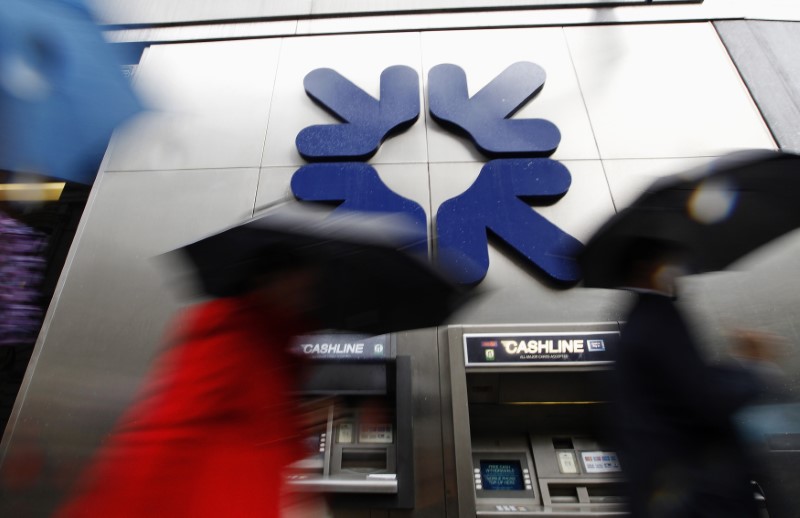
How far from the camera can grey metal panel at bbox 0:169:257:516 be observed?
3.02 meters

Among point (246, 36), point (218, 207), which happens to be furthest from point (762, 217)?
point (246, 36)

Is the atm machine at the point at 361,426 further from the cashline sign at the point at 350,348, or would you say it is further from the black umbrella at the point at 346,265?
the black umbrella at the point at 346,265

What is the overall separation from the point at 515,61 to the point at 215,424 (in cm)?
443

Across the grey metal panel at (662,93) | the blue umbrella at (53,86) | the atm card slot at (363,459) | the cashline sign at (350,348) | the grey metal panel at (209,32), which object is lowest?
the atm card slot at (363,459)

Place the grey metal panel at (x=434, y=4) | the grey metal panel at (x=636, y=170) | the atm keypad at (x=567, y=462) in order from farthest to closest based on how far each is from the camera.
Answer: the grey metal panel at (x=434, y=4) < the grey metal panel at (x=636, y=170) < the atm keypad at (x=567, y=462)

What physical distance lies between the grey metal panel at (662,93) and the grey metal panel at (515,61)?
13cm

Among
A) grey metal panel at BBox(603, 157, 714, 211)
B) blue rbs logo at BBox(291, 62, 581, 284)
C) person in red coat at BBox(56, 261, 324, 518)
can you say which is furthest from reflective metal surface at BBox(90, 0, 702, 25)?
person in red coat at BBox(56, 261, 324, 518)

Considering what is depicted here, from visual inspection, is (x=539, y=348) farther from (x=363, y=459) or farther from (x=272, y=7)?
(x=272, y=7)

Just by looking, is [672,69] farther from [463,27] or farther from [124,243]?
[124,243]

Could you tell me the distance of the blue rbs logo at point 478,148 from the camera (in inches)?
137

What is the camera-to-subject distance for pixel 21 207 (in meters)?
5.00

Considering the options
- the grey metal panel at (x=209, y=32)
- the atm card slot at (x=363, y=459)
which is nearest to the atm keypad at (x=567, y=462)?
the atm card slot at (x=363, y=459)

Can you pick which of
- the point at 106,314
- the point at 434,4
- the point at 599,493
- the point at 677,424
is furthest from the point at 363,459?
the point at 434,4

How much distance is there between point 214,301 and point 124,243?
2951 mm
